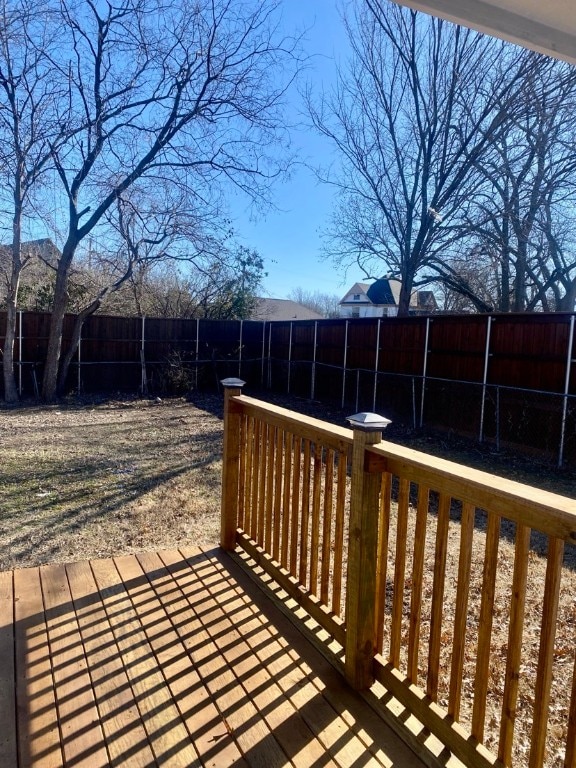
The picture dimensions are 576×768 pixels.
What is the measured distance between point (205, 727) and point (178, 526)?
2.30 meters

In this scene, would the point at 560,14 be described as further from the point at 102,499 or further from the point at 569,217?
the point at 569,217

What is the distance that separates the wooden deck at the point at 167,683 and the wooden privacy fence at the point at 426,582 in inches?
6.6

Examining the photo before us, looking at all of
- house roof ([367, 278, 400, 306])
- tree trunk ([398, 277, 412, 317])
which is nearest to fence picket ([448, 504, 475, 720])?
tree trunk ([398, 277, 412, 317])

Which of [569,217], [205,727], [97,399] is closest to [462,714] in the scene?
[205,727]

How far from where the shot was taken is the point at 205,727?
166 centimetres

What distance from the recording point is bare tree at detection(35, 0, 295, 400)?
9828mm

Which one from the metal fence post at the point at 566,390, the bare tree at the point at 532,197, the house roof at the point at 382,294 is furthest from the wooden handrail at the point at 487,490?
the house roof at the point at 382,294

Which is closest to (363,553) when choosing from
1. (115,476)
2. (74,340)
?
(115,476)

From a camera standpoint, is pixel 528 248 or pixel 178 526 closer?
pixel 178 526

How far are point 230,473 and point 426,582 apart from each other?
1.34 m

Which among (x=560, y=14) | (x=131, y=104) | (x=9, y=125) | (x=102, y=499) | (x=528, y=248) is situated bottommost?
(x=102, y=499)

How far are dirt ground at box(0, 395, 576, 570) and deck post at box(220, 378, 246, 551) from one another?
1.92 feet

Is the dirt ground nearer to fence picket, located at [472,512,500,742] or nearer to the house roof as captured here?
fence picket, located at [472,512,500,742]

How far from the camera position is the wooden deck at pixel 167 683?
5.10 ft
